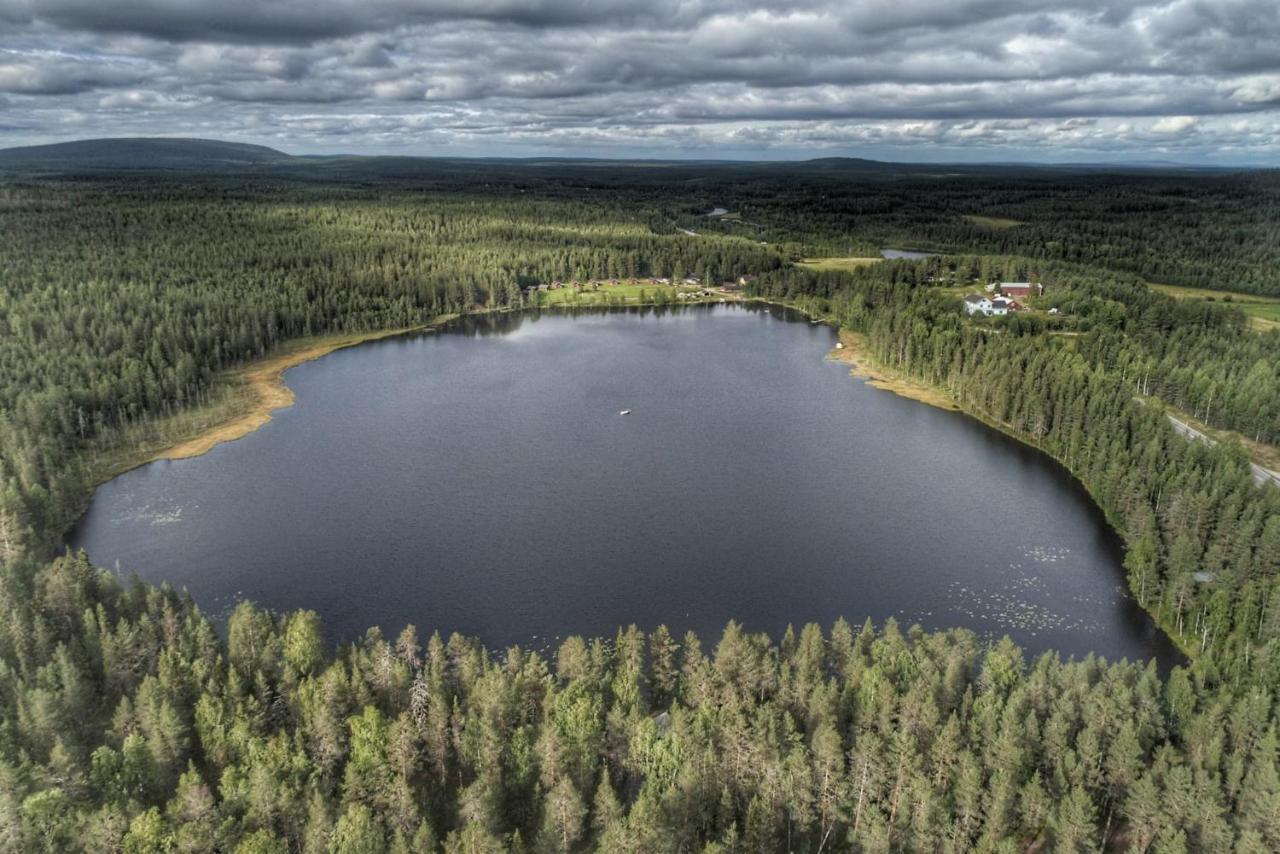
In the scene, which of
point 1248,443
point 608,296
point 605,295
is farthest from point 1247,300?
point 605,295

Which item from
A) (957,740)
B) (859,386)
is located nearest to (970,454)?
(859,386)

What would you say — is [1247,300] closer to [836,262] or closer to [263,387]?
[836,262]

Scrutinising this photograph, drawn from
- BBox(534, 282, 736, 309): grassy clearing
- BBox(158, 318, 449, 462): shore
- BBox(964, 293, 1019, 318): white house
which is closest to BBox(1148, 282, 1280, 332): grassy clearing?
BBox(964, 293, 1019, 318): white house

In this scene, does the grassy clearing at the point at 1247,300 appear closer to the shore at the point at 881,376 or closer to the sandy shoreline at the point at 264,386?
the shore at the point at 881,376

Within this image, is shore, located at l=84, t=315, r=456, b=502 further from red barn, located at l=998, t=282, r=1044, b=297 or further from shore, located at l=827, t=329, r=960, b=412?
red barn, located at l=998, t=282, r=1044, b=297

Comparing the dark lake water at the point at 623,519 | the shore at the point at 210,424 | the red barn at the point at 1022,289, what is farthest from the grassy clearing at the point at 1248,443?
the shore at the point at 210,424

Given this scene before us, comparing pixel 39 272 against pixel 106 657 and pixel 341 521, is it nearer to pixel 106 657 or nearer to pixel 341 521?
pixel 341 521
